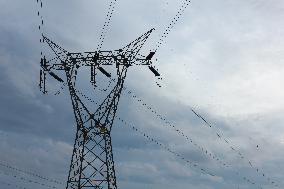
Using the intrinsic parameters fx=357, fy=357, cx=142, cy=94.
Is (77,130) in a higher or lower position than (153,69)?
lower

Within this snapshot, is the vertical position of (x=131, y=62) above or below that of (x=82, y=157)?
above

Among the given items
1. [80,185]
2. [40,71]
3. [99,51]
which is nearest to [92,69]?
[99,51]

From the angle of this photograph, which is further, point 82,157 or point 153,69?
point 82,157

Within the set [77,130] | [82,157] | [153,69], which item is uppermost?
[153,69]

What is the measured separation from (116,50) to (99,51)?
138 cm

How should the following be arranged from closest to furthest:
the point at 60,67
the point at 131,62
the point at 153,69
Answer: the point at 153,69 < the point at 131,62 < the point at 60,67

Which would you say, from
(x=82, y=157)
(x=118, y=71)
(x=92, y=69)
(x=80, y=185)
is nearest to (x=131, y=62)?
(x=118, y=71)

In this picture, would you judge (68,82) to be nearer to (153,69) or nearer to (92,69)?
(92,69)

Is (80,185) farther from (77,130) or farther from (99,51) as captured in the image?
Result: (99,51)

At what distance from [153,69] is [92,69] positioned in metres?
5.41

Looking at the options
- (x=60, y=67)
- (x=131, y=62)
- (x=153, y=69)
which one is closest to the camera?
(x=153, y=69)

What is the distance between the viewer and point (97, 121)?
29.3 m

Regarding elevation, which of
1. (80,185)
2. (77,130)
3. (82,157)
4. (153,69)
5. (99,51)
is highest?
(99,51)

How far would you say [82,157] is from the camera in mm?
28438
